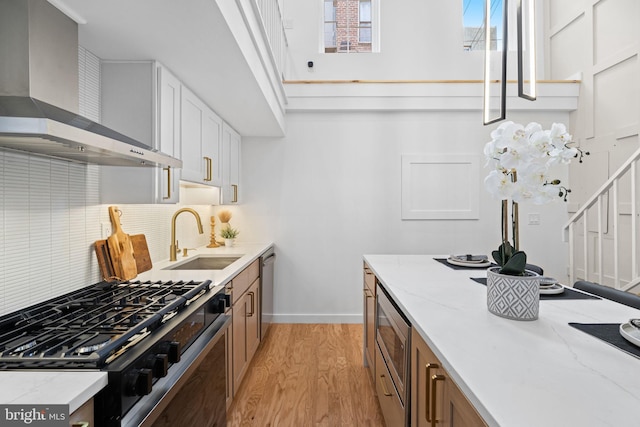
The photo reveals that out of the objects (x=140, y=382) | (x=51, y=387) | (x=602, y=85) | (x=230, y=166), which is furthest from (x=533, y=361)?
(x=602, y=85)

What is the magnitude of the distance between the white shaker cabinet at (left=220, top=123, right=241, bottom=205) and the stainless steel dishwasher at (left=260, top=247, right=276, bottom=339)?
2.17 feet

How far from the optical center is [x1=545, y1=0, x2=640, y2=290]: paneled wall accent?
10.2 feet

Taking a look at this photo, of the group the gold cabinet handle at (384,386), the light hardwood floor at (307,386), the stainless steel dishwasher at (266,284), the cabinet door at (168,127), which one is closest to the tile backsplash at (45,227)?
the cabinet door at (168,127)

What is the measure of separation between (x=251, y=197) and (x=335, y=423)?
Result: 2.47m

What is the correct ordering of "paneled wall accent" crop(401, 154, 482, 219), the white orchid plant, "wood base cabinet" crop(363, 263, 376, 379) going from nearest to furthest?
1. the white orchid plant
2. "wood base cabinet" crop(363, 263, 376, 379)
3. "paneled wall accent" crop(401, 154, 482, 219)

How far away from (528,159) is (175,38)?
5.12 ft

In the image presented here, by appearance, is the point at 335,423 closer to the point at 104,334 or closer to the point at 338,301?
the point at 104,334

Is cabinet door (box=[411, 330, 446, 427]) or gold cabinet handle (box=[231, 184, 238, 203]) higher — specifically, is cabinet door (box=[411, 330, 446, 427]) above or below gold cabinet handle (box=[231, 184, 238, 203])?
below

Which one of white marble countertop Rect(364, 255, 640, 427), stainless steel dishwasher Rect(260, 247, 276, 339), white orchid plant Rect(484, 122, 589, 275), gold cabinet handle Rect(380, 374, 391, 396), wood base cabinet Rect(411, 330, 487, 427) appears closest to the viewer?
white marble countertop Rect(364, 255, 640, 427)

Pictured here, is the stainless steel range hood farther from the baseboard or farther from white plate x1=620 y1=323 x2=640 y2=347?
the baseboard

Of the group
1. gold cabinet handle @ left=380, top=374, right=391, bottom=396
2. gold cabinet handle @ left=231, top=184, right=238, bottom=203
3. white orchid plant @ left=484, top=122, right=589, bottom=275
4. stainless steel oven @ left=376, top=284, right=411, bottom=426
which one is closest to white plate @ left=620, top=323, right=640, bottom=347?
white orchid plant @ left=484, top=122, right=589, bottom=275

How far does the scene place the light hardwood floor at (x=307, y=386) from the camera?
2.09m

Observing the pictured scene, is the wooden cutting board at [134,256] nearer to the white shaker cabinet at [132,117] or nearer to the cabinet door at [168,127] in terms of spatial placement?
the white shaker cabinet at [132,117]

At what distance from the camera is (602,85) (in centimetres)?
341
